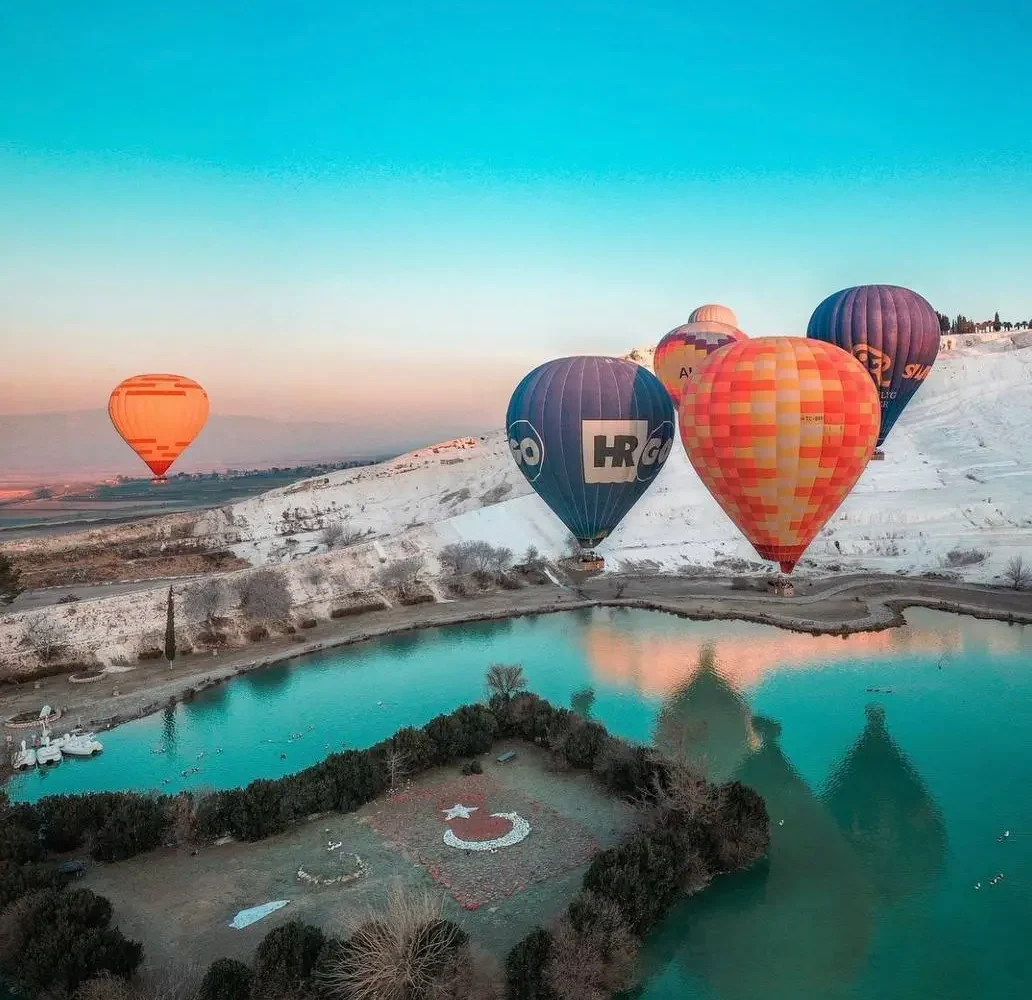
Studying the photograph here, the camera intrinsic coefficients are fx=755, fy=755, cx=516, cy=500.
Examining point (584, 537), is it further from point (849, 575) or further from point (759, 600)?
point (849, 575)

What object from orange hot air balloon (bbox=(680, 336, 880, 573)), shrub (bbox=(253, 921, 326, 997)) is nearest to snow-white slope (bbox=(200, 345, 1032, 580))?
orange hot air balloon (bbox=(680, 336, 880, 573))

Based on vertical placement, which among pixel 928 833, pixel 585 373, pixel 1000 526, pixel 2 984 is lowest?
pixel 2 984

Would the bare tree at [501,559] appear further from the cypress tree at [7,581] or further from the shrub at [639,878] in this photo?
the shrub at [639,878]

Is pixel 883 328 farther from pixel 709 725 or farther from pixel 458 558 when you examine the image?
pixel 458 558

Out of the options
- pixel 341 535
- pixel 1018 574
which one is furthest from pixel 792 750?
pixel 341 535

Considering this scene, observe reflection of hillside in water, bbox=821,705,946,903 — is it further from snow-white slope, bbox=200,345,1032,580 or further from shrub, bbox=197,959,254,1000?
snow-white slope, bbox=200,345,1032,580

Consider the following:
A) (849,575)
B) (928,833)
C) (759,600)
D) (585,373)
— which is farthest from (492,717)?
(849,575)
